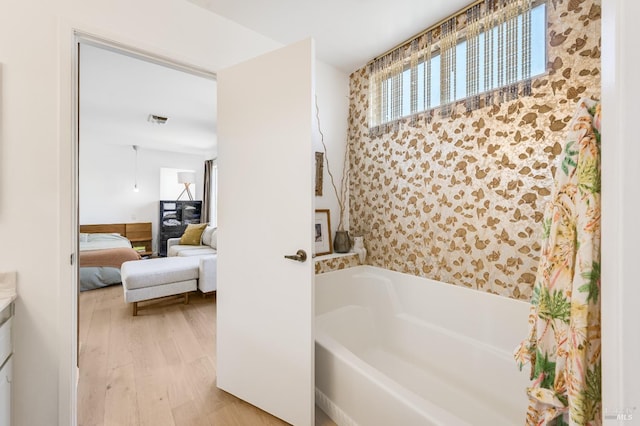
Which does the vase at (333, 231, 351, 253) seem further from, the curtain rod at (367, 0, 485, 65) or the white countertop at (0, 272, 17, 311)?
the white countertop at (0, 272, 17, 311)

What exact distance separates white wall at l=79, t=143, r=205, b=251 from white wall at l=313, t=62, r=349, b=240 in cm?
529

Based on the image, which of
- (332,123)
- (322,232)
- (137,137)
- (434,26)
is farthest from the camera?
(137,137)

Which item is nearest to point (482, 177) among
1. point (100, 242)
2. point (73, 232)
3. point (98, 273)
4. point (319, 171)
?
point (319, 171)

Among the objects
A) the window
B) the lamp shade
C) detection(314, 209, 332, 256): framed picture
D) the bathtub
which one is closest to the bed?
the lamp shade

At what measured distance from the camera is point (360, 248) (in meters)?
2.36

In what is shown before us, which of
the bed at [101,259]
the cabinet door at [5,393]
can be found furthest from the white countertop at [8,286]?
the bed at [101,259]

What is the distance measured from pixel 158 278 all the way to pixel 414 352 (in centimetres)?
283

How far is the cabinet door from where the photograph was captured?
3.50 ft

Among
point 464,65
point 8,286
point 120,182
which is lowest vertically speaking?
point 8,286

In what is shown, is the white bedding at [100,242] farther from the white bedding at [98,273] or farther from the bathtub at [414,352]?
the bathtub at [414,352]

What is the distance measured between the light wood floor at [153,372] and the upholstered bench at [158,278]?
22cm

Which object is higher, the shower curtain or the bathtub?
the shower curtain

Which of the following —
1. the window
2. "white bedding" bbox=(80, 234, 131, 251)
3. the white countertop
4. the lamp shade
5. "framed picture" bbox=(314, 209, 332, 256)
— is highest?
the window

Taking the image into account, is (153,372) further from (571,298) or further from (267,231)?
(571,298)
